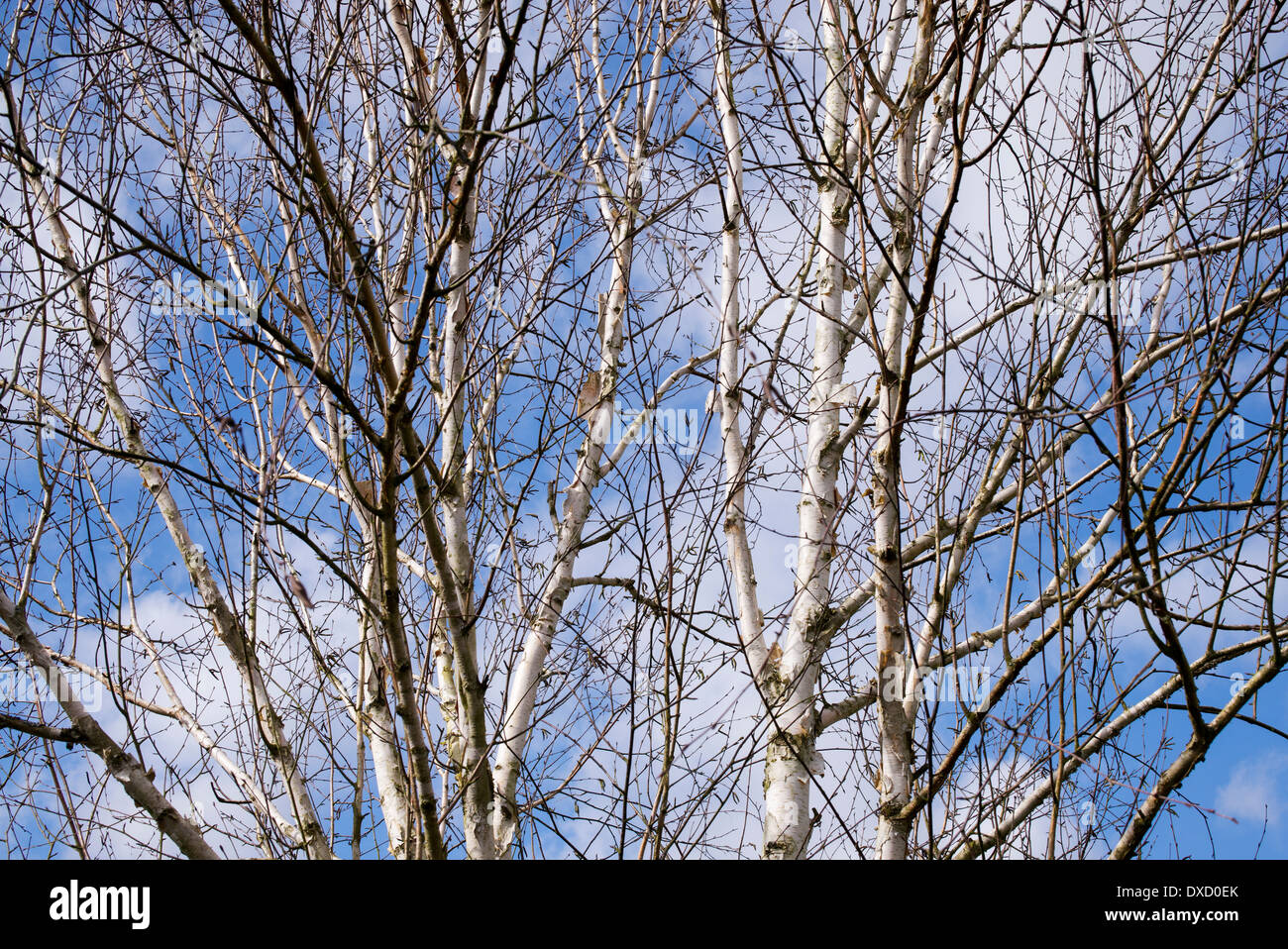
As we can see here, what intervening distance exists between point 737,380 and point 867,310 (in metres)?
1.13

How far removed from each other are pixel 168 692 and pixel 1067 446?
3883 mm

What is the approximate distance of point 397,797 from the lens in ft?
13.1

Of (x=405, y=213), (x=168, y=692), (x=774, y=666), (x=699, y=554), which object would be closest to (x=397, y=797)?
(x=168, y=692)

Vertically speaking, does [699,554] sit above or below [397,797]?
above
